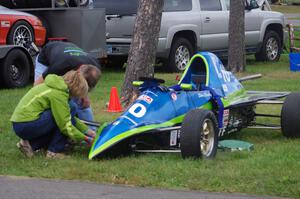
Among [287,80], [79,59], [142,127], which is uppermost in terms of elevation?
[79,59]

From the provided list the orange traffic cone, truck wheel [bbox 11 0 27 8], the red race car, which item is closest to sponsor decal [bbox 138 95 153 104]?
the orange traffic cone

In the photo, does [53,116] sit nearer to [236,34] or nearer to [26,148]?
[26,148]

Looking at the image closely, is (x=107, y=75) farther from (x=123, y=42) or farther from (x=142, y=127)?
(x=142, y=127)

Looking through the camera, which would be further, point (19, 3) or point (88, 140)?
point (19, 3)

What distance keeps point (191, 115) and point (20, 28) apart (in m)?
7.48

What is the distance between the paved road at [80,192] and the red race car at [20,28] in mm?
7507

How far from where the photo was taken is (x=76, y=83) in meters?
7.25

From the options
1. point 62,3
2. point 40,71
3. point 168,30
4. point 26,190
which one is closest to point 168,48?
point 168,30

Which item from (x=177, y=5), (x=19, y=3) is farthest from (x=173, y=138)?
(x=177, y=5)

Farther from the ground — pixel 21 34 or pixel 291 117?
pixel 21 34

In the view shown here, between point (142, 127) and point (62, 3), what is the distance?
8372 mm

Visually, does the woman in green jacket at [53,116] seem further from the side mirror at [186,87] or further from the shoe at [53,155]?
the side mirror at [186,87]

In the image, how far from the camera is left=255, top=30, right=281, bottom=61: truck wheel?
19.8 m

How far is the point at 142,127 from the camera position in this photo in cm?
712
